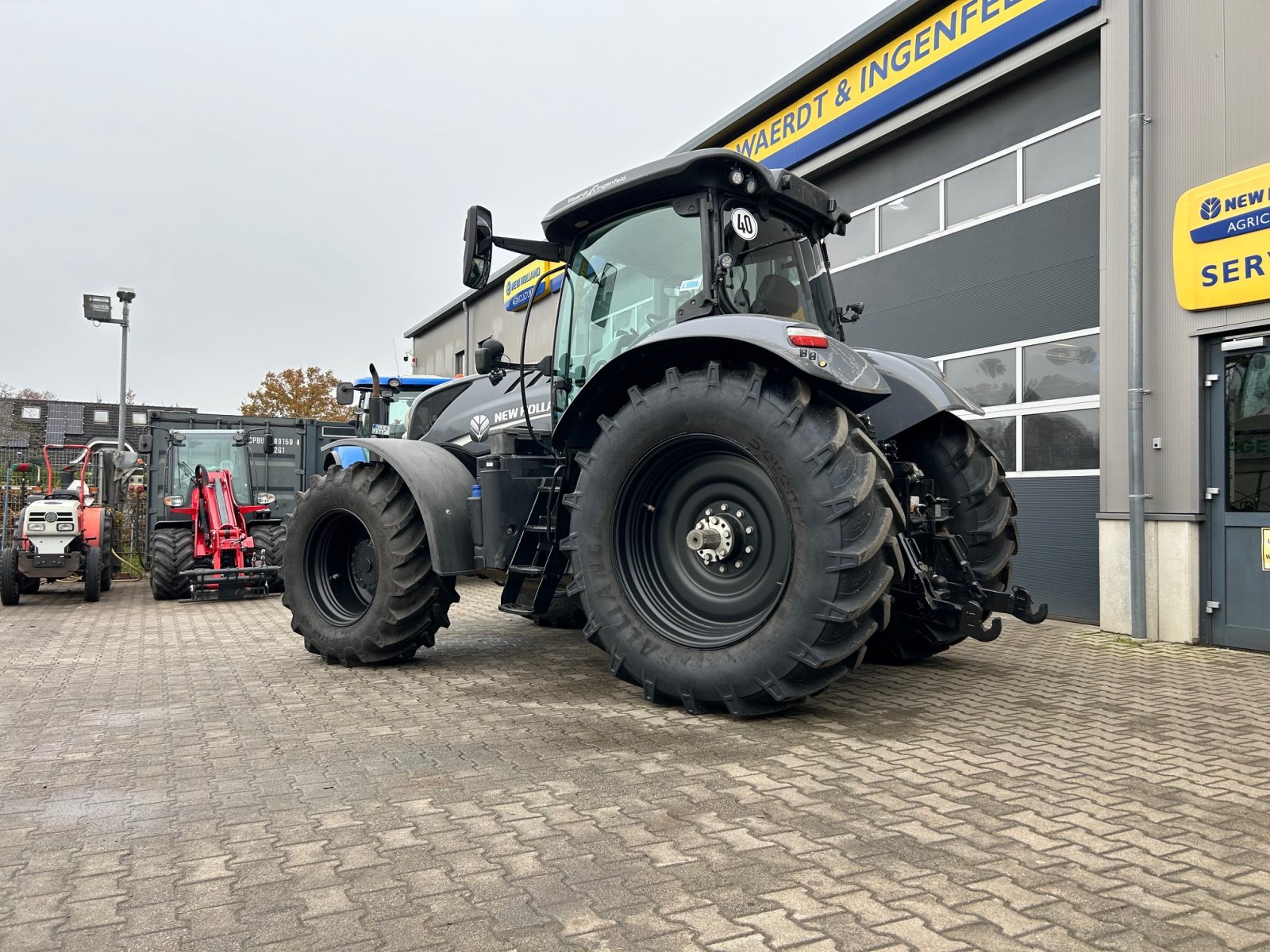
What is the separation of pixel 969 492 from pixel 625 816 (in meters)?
3.15

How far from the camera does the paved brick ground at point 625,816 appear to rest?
2.25 metres

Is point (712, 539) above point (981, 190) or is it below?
below

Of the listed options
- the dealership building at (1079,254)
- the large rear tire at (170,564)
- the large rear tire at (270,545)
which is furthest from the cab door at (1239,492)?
the large rear tire at (170,564)

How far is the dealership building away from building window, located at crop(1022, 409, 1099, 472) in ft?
0.07

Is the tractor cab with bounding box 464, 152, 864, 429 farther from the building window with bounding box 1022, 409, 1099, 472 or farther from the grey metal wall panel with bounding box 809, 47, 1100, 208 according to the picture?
the grey metal wall panel with bounding box 809, 47, 1100, 208

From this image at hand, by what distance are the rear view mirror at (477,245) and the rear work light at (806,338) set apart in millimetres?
1809

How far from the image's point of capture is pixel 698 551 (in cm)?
447

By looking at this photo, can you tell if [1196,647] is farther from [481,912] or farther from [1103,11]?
[481,912]

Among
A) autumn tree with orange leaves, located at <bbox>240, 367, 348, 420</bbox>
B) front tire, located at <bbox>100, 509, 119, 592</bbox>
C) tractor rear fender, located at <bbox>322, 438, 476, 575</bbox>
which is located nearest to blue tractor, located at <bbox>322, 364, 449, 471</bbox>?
tractor rear fender, located at <bbox>322, 438, 476, 575</bbox>

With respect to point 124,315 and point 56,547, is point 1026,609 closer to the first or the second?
point 56,547

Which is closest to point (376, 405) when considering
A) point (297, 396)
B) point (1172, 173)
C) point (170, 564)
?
point (170, 564)

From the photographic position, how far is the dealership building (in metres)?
6.73

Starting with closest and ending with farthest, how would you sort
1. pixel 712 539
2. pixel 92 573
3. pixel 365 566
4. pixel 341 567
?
pixel 712 539 < pixel 365 566 < pixel 341 567 < pixel 92 573

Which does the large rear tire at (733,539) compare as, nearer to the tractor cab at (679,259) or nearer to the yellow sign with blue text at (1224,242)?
the tractor cab at (679,259)
